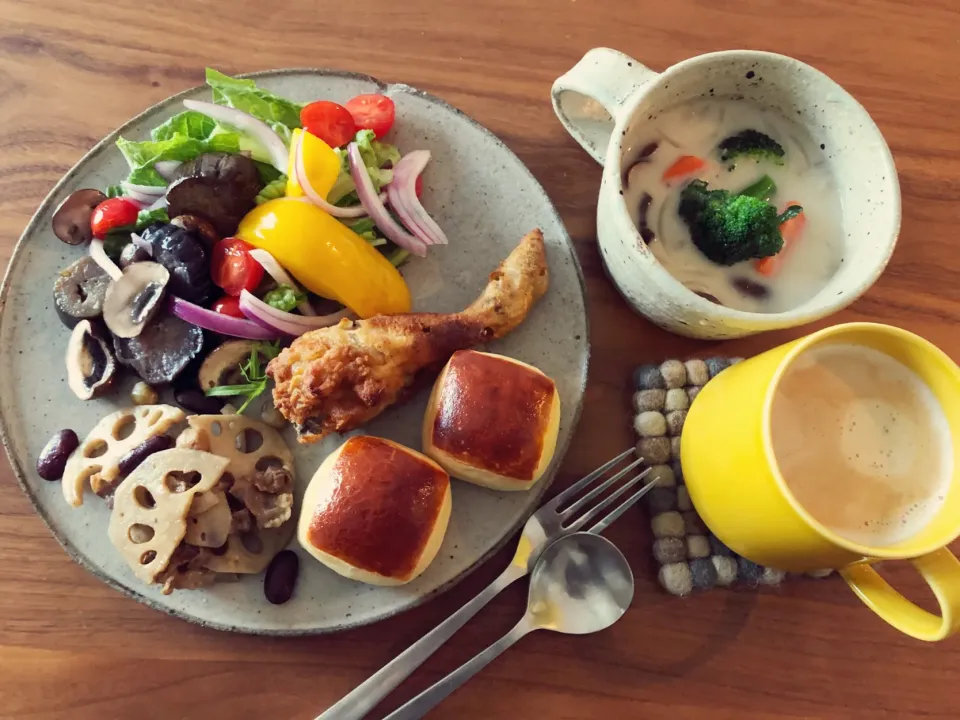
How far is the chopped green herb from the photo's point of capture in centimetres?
152

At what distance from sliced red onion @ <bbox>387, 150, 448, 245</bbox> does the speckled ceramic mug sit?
37 cm

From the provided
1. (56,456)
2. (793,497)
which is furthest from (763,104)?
(56,456)

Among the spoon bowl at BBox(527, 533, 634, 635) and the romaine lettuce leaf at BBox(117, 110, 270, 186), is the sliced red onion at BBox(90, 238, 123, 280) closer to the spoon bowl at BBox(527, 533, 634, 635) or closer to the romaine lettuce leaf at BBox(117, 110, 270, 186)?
the romaine lettuce leaf at BBox(117, 110, 270, 186)

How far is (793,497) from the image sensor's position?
1.16 metres

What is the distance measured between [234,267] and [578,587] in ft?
3.26

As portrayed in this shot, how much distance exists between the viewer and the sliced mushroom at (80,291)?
1.52 meters

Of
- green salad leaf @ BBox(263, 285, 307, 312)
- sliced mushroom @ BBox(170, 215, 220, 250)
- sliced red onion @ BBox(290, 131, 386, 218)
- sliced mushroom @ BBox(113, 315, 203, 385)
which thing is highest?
sliced red onion @ BBox(290, 131, 386, 218)

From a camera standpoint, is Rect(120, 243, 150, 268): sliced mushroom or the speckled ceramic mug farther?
Rect(120, 243, 150, 268): sliced mushroom

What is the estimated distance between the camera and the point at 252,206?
5.34 ft

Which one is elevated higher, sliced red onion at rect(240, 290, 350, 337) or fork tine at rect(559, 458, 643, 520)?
sliced red onion at rect(240, 290, 350, 337)

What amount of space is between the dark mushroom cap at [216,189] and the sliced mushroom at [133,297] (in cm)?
14

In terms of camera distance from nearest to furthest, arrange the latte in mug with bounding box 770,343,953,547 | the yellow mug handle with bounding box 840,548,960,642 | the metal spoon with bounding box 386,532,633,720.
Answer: the yellow mug handle with bounding box 840,548,960,642 < the latte in mug with bounding box 770,343,953,547 < the metal spoon with bounding box 386,532,633,720

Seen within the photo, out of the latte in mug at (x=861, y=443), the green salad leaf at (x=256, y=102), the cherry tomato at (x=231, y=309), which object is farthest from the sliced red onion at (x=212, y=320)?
the latte in mug at (x=861, y=443)

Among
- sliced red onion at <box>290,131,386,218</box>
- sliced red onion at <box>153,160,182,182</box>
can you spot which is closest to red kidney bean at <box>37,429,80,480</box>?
sliced red onion at <box>153,160,182,182</box>
